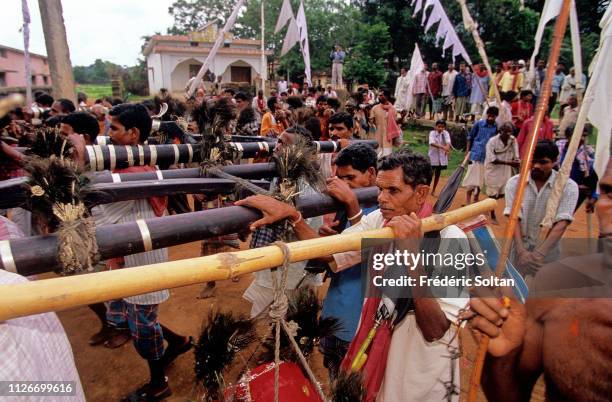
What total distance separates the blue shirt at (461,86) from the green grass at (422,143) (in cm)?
193

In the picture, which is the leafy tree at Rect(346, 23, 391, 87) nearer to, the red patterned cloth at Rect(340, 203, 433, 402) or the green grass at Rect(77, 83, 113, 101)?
the green grass at Rect(77, 83, 113, 101)

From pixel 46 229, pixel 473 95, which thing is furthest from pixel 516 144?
pixel 473 95

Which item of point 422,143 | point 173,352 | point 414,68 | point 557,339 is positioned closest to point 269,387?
point 557,339

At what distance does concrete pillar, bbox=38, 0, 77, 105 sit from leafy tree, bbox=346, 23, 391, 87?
16203mm

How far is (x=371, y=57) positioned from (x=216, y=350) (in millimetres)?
21881

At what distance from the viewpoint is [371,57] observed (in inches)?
834

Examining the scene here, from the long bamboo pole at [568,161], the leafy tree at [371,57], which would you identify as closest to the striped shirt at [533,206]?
the long bamboo pole at [568,161]

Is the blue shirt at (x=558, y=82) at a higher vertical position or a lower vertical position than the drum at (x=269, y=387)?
higher

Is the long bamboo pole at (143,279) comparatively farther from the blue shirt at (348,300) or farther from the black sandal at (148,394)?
the black sandal at (148,394)

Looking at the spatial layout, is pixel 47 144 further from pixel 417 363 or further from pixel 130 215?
pixel 417 363

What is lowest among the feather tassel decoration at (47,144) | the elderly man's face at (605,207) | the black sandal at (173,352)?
the black sandal at (173,352)

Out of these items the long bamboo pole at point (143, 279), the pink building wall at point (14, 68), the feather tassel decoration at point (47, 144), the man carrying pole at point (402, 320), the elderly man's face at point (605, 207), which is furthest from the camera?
the pink building wall at point (14, 68)

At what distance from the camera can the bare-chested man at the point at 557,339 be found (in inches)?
46.3

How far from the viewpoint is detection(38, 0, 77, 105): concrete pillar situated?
22.1ft
